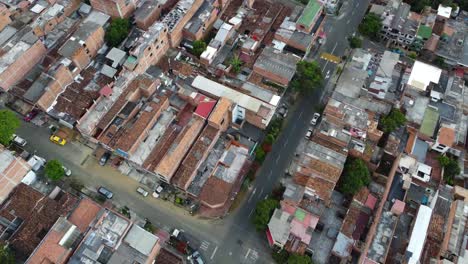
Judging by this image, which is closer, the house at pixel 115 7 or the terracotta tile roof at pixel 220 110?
the terracotta tile roof at pixel 220 110

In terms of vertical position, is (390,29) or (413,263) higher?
(390,29)

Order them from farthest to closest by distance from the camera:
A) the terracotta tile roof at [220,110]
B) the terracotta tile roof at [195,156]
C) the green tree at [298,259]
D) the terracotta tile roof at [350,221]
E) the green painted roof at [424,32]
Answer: the green painted roof at [424,32], the terracotta tile roof at [220,110], the terracotta tile roof at [195,156], the terracotta tile roof at [350,221], the green tree at [298,259]

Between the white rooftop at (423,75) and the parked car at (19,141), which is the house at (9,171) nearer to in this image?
the parked car at (19,141)

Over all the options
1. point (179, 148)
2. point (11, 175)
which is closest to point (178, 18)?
point (179, 148)

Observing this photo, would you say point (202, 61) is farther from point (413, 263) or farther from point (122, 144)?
point (413, 263)

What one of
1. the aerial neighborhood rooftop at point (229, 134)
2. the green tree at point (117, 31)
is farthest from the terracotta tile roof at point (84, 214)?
the green tree at point (117, 31)

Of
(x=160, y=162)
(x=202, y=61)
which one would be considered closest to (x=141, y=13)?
(x=202, y=61)
